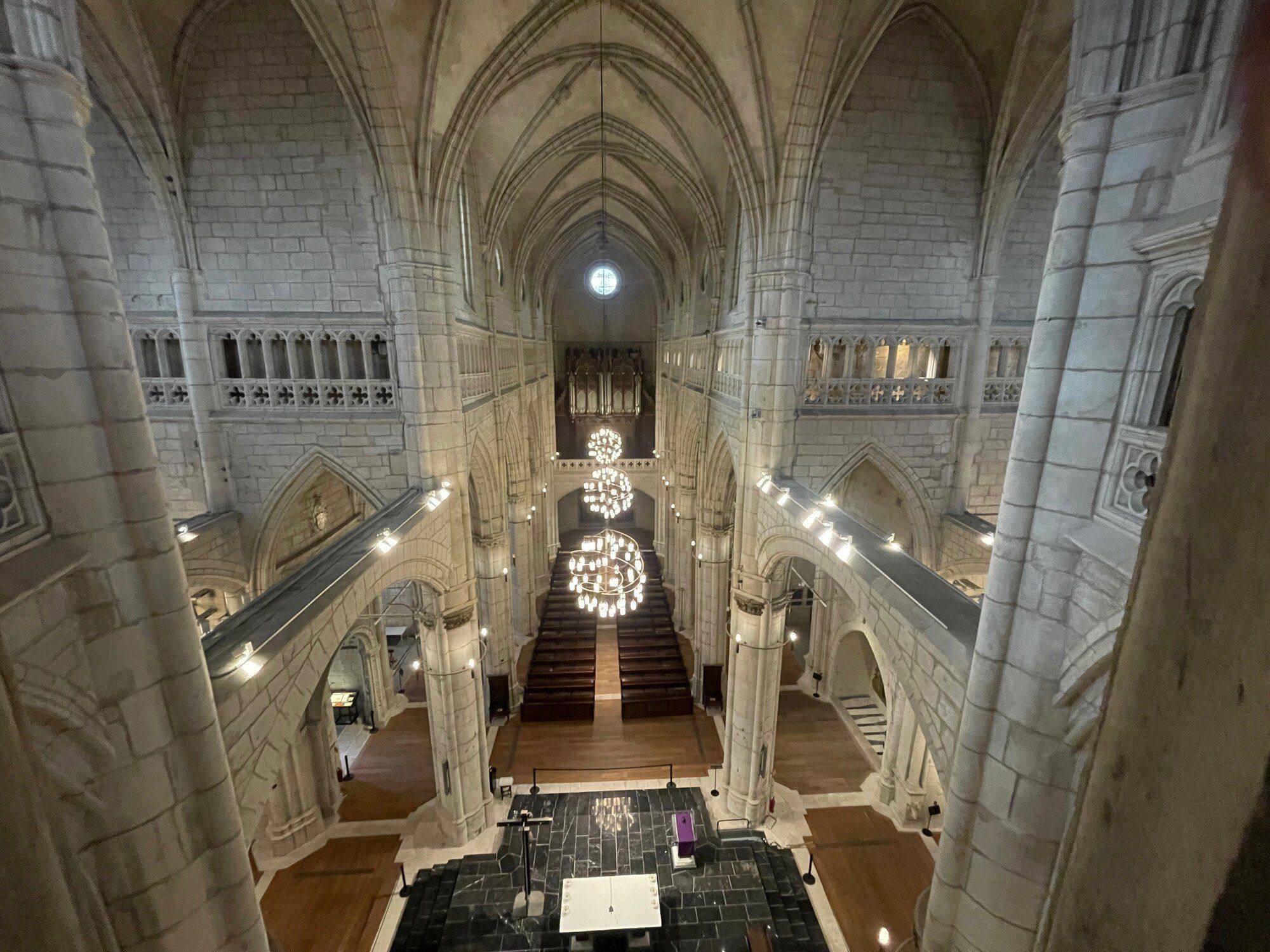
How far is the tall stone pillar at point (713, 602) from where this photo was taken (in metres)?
15.0

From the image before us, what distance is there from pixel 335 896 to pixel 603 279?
79.5 ft

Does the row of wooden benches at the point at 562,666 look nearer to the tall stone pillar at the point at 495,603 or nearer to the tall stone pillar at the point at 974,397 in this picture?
the tall stone pillar at the point at 495,603

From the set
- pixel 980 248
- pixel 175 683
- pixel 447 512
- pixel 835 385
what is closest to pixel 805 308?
pixel 835 385

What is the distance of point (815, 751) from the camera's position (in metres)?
13.0

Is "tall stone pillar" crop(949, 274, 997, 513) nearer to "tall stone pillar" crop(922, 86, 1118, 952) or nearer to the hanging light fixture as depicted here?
the hanging light fixture

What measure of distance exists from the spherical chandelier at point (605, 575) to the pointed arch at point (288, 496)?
3871 mm

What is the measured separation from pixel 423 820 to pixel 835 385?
10.9 metres

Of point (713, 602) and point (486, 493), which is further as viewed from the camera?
point (713, 602)

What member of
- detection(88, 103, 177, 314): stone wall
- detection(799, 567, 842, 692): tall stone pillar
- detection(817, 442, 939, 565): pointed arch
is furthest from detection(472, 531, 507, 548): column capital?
detection(799, 567, 842, 692): tall stone pillar

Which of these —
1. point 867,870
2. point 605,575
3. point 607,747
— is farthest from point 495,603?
point 867,870

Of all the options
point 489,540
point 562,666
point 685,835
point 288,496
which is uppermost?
point 288,496

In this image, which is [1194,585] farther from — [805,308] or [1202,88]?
[805,308]

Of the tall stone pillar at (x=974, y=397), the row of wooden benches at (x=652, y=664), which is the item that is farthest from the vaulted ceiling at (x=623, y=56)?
the row of wooden benches at (x=652, y=664)

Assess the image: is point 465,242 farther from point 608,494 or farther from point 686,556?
point 686,556
